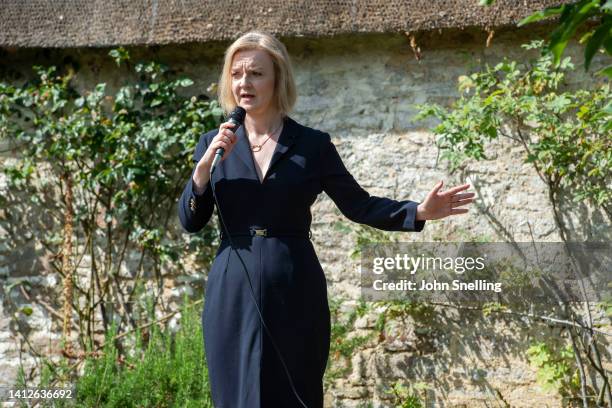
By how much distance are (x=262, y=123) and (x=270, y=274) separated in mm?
560

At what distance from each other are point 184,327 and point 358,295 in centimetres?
111

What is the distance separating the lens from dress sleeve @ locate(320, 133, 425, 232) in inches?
107

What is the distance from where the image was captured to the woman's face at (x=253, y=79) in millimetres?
2725

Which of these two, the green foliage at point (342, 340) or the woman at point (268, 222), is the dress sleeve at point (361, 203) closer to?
the woman at point (268, 222)

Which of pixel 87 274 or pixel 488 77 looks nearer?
pixel 488 77

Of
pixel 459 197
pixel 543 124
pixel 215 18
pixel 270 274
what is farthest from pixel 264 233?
pixel 215 18

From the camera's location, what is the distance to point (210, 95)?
541 centimetres

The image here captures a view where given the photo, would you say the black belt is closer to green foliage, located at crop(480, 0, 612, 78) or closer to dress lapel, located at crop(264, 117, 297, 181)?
dress lapel, located at crop(264, 117, 297, 181)

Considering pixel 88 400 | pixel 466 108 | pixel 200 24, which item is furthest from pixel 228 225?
pixel 200 24

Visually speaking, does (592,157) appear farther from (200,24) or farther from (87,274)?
(87,274)

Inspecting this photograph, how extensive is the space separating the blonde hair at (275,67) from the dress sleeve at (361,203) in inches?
7.7

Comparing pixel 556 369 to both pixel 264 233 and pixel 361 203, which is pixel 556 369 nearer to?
pixel 361 203

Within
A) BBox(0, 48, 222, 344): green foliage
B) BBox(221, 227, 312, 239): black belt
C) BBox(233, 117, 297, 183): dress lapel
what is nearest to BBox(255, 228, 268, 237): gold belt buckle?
BBox(221, 227, 312, 239): black belt

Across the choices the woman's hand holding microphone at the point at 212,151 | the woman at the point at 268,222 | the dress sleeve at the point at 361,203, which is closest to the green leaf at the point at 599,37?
the woman at the point at 268,222
